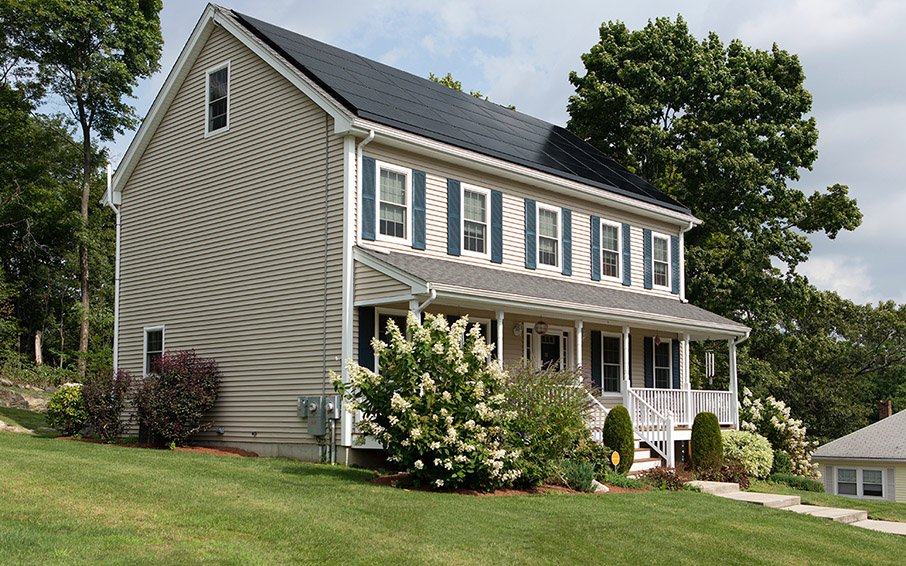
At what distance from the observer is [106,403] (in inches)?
722

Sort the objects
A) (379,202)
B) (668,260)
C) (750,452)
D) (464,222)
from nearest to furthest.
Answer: (379,202), (464,222), (750,452), (668,260)

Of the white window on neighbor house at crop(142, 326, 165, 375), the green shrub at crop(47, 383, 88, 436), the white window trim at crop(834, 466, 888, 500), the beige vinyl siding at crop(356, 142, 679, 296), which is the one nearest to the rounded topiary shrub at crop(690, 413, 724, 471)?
the beige vinyl siding at crop(356, 142, 679, 296)

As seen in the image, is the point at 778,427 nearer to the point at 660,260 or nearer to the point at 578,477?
the point at 660,260

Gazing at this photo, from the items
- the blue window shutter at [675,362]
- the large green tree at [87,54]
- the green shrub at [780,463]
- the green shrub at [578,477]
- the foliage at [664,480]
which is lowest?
the green shrub at [780,463]

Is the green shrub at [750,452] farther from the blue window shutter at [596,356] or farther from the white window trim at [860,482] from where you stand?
the white window trim at [860,482]

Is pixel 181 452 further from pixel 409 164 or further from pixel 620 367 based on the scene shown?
pixel 620 367

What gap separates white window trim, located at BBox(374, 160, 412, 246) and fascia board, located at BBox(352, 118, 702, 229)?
409 millimetres

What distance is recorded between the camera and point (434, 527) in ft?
30.2

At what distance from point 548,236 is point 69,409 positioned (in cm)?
1105

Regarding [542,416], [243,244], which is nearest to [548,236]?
[243,244]

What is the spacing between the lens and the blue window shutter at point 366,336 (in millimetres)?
15172

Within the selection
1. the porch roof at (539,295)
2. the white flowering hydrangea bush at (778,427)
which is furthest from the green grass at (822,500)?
the porch roof at (539,295)

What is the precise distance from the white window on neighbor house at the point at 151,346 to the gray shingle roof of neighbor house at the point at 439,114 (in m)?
6.64

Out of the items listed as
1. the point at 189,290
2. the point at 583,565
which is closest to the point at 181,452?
the point at 189,290
